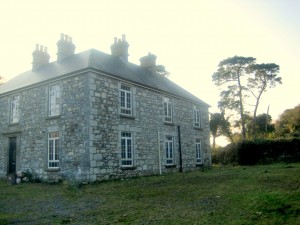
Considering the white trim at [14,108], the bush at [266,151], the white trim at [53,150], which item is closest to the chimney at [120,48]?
the white trim at [14,108]

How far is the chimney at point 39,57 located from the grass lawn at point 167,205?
43.4 feet

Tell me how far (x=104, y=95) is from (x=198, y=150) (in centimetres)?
1175

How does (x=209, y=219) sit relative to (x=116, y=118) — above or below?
below

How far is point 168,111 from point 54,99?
27.1 ft

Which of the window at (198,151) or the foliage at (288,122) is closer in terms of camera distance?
the window at (198,151)

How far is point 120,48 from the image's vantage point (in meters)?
22.7

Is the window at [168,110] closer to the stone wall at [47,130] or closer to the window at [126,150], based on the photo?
the window at [126,150]

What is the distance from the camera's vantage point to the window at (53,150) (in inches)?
637

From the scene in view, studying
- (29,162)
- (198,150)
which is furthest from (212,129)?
(29,162)

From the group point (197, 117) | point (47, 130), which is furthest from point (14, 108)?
point (197, 117)

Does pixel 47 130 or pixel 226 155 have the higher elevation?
pixel 47 130

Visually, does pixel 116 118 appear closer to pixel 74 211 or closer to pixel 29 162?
pixel 29 162

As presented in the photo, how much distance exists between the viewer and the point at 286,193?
26.6ft

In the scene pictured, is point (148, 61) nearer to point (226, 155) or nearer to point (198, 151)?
point (198, 151)
